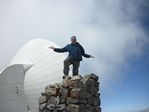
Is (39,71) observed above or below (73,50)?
above

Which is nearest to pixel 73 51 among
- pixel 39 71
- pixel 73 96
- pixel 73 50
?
pixel 73 50

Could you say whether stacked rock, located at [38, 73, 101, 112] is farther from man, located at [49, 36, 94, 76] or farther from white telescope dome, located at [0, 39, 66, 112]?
white telescope dome, located at [0, 39, 66, 112]

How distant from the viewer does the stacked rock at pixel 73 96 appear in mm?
18109

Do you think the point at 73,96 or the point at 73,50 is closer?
the point at 73,96

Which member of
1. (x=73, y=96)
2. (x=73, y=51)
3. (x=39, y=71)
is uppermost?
(x=39, y=71)

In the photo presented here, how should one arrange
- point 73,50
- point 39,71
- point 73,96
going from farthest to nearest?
point 39,71
point 73,50
point 73,96

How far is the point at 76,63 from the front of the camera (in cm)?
2017

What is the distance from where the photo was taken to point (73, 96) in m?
18.1

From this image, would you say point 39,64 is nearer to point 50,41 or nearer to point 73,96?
point 50,41

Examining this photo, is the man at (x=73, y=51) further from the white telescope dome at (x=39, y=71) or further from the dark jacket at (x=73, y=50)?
the white telescope dome at (x=39, y=71)

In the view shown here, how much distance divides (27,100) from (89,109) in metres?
10.7

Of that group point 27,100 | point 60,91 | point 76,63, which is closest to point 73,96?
point 60,91

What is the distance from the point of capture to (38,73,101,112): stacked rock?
1811 centimetres

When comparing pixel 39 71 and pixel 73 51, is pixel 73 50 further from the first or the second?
pixel 39 71
